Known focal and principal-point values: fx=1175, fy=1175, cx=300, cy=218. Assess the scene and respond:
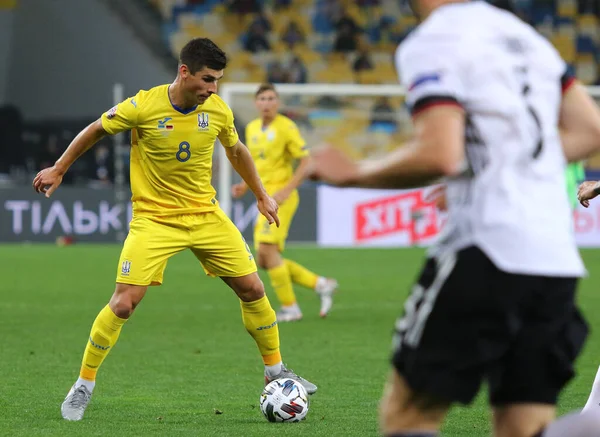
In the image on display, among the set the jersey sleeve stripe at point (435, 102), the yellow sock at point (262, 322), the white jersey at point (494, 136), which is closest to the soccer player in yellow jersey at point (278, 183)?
the yellow sock at point (262, 322)

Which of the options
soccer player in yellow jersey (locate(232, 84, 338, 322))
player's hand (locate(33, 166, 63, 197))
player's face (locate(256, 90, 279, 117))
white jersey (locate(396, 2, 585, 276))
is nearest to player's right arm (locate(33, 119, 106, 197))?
player's hand (locate(33, 166, 63, 197))

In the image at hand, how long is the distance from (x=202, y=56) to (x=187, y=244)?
3.48 ft

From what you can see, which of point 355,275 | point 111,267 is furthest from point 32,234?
point 355,275

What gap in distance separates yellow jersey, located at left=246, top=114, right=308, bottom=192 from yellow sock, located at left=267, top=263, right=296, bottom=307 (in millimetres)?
868

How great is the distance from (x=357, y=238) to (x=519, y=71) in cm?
1793

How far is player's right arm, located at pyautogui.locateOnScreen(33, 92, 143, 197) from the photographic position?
20.2ft

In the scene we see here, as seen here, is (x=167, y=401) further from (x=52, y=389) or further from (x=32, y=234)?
(x=32, y=234)

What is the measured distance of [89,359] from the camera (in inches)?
246

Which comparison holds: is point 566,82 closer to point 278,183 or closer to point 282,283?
point 282,283

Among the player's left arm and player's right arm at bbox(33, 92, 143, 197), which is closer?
player's right arm at bbox(33, 92, 143, 197)

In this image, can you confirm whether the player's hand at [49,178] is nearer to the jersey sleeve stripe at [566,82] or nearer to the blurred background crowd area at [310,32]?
the jersey sleeve stripe at [566,82]

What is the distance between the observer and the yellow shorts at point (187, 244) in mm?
6348

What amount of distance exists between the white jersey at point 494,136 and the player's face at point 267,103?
8.06m

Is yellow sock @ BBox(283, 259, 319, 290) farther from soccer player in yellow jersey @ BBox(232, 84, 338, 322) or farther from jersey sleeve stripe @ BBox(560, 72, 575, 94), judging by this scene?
jersey sleeve stripe @ BBox(560, 72, 575, 94)
